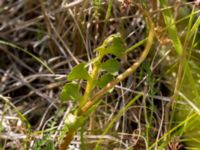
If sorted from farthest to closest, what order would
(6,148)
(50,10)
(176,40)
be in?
(50,10)
(6,148)
(176,40)

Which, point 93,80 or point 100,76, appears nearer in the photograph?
point 93,80

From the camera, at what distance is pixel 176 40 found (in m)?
1.10

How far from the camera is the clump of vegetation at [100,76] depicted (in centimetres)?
104

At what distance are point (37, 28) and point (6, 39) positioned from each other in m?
0.11

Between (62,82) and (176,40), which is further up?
(176,40)

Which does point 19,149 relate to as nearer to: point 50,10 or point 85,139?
point 85,139

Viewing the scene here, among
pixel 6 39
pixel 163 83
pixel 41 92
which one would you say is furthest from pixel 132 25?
pixel 6 39

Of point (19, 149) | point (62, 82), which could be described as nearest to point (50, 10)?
point (62, 82)

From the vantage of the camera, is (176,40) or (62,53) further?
(62,53)

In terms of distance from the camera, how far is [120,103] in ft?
4.37

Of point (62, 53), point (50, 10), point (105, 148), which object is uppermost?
point (50, 10)

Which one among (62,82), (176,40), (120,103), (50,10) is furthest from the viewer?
(50,10)

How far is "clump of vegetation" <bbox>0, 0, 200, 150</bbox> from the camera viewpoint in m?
1.04

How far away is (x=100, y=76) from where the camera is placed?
1257 mm
